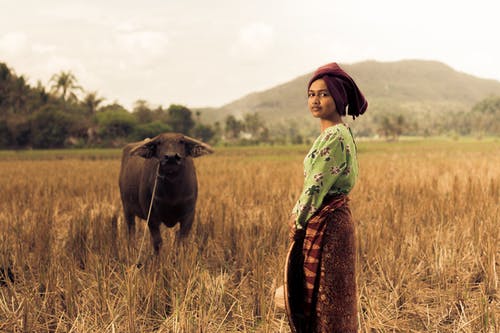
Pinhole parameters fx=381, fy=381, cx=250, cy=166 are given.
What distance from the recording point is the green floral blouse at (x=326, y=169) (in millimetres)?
1398

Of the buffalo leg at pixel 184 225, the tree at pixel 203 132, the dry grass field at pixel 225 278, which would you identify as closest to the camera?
the dry grass field at pixel 225 278

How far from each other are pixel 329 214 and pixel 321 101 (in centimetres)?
43

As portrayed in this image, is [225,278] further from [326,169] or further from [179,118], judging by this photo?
[179,118]

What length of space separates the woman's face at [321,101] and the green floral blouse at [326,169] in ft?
0.21

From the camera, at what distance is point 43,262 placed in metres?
2.68

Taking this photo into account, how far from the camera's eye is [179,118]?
1414 inches

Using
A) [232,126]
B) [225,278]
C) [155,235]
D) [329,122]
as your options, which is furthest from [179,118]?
[329,122]

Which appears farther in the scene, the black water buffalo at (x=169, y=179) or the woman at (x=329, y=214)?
the black water buffalo at (x=169, y=179)

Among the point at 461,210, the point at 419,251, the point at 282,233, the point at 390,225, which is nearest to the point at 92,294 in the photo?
the point at 282,233

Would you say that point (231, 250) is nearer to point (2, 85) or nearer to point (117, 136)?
point (117, 136)

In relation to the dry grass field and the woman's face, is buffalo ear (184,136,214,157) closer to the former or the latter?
the dry grass field

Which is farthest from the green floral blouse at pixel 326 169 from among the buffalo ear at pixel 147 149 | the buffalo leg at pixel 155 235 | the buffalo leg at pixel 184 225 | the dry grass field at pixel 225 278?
the buffalo leg at pixel 155 235

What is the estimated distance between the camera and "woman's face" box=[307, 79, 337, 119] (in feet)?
4.74

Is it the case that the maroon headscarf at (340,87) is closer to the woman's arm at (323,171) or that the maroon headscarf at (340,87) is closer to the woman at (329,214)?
the woman at (329,214)
